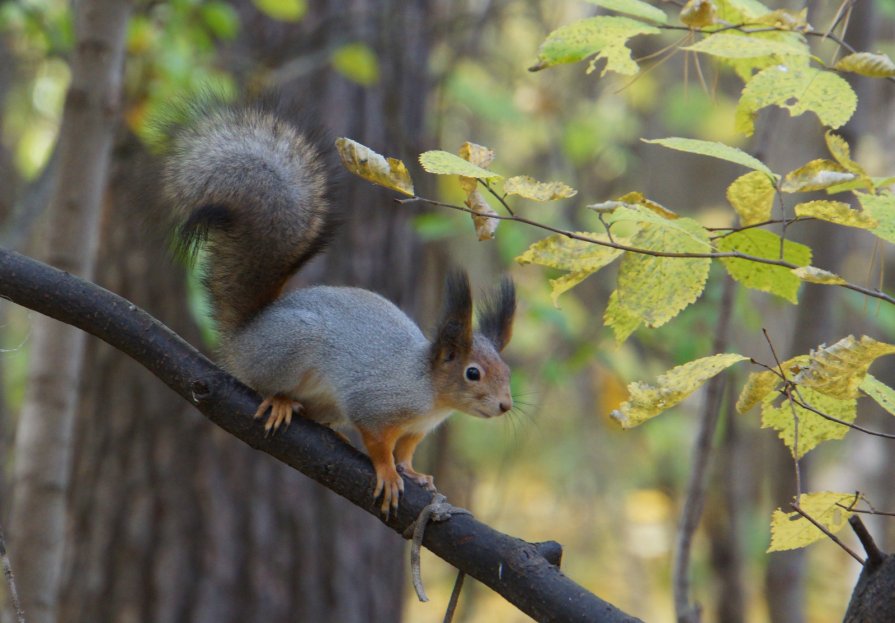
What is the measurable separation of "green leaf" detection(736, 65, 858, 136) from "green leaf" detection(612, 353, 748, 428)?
0.30 meters

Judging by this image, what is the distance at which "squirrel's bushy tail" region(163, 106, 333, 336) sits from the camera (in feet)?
5.81

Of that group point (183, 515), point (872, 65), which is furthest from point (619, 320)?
point (183, 515)

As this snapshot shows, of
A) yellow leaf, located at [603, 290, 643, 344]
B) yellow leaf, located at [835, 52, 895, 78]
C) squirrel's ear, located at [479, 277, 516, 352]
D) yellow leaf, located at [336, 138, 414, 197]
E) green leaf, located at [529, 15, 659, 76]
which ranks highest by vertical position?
yellow leaf, located at [835, 52, 895, 78]

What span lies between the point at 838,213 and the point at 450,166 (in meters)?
0.41

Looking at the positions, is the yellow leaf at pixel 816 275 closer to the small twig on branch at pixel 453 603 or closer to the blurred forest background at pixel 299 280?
the small twig on branch at pixel 453 603

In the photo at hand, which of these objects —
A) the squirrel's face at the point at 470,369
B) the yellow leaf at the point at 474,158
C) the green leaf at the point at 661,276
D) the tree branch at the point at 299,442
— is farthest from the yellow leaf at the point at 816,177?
the squirrel's face at the point at 470,369

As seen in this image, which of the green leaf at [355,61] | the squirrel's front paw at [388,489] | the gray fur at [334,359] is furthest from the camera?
the green leaf at [355,61]

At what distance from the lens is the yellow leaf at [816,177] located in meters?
1.02

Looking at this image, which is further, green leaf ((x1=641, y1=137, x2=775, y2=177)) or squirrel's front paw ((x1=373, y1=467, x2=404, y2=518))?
squirrel's front paw ((x1=373, y1=467, x2=404, y2=518))

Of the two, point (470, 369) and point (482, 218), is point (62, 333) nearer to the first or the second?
point (470, 369)

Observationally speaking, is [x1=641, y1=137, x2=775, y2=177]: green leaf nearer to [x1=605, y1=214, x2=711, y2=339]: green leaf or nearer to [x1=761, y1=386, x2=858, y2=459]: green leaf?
[x1=605, y1=214, x2=711, y2=339]: green leaf

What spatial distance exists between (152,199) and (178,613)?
1829 millimetres

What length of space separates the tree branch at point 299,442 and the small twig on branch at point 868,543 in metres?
0.30

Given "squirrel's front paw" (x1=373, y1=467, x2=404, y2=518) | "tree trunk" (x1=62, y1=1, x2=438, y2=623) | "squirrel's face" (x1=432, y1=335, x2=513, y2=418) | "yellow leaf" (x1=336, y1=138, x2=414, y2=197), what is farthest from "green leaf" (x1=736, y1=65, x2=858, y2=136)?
"tree trunk" (x1=62, y1=1, x2=438, y2=623)
